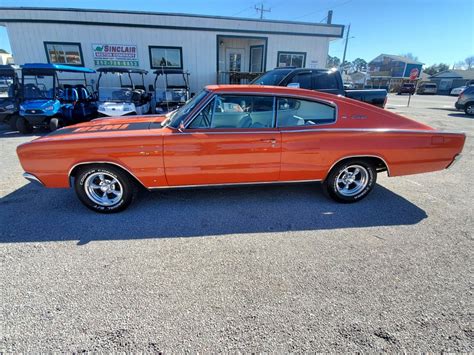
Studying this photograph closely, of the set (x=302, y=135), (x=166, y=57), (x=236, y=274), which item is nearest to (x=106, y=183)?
(x=236, y=274)

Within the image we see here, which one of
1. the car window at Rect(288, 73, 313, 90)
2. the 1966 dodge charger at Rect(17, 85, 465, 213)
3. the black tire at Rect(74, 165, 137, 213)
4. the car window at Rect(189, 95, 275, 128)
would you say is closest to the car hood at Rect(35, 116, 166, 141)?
the 1966 dodge charger at Rect(17, 85, 465, 213)

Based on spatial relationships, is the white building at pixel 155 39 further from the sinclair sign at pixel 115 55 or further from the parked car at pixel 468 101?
the parked car at pixel 468 101

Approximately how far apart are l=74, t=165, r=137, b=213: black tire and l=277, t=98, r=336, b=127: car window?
2.17 m

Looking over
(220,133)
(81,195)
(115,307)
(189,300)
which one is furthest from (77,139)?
(189,300)

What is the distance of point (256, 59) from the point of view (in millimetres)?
15141

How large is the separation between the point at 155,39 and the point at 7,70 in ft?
21.8

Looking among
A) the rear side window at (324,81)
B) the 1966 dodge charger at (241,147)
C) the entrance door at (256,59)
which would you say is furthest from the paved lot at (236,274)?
the entrance door at (256,59)

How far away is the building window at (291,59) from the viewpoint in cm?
1451

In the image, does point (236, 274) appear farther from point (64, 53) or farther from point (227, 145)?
point (64, 53)

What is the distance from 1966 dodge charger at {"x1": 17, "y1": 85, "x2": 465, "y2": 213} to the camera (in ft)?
10.2

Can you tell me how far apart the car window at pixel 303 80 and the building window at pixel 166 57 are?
30.3 ft

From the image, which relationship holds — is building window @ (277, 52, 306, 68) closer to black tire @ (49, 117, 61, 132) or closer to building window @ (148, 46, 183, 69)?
building window @ (148, 46, 183, 69)

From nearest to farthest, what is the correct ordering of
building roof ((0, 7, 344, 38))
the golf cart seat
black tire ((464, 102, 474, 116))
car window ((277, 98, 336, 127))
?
car window ((277, 98, 336, 127)) < the golf cart seat < building roof ((0, 7, 344, 38)) < black tire ((464, 102, 474, 116))

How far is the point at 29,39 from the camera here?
1196 centimetres
